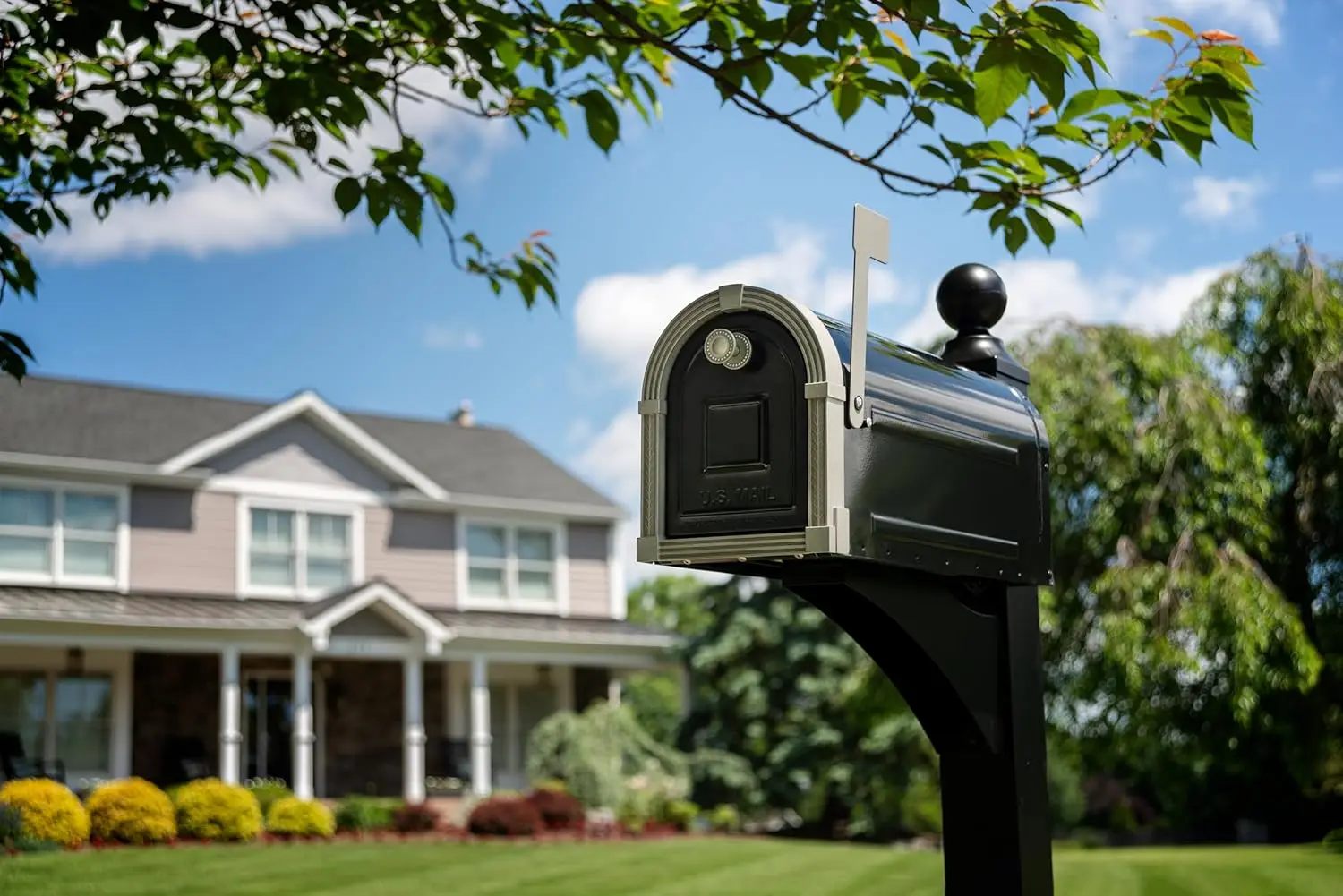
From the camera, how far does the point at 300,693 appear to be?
74.0ft

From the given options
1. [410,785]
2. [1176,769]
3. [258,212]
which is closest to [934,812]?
[1176,769]

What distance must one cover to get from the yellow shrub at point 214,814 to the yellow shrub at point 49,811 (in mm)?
1372

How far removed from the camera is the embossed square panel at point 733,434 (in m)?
3.04

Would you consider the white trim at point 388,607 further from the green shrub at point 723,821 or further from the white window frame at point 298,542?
the green shrub at point 723,821

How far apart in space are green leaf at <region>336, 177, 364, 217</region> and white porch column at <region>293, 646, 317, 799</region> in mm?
17818

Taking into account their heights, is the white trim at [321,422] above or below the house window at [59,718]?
above


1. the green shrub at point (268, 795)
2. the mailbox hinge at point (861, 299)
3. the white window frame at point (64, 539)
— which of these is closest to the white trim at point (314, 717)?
the white window frame at point (64, 539)

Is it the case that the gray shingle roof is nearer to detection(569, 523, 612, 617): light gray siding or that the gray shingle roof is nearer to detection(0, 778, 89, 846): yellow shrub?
detection(569, 523, 612, 617): light gray siding

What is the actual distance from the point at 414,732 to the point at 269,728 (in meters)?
2.97

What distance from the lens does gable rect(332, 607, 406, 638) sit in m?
23.3

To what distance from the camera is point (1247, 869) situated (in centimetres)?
1302

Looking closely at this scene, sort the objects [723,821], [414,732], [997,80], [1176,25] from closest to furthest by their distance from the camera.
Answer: [1176,25]
[997,80]
[414,732]
[723,821]

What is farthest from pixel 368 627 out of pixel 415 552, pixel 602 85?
pixel 602 85

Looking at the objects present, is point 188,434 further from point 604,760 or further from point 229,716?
point 604,760
